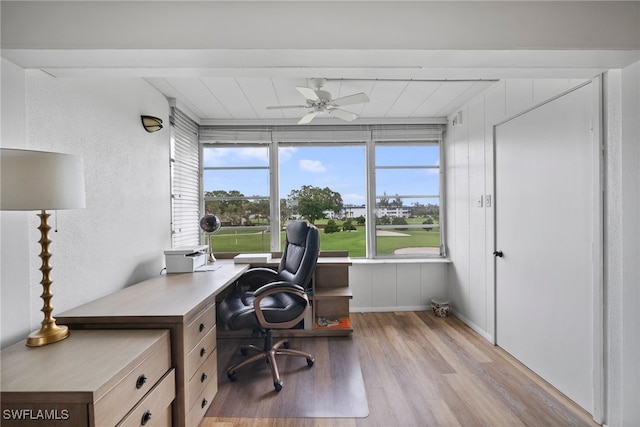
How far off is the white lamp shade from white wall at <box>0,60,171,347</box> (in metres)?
0.33

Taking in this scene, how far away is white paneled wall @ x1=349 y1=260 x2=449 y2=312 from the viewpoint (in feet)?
12.2

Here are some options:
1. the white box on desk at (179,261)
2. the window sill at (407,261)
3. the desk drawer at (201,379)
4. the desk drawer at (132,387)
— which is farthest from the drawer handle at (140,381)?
the window sill at (407,261)

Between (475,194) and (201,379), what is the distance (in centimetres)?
299

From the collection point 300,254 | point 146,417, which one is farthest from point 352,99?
point 146,417

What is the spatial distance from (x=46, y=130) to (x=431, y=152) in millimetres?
3807

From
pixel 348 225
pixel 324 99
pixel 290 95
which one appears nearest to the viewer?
pixel 324 99

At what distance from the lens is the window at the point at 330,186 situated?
149 inches

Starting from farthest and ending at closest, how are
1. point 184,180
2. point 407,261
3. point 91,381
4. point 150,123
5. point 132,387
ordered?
point 407,261, point 184,180, point 150,123, point 132,387, point 91,381

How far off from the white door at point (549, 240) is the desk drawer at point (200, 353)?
2421 mm

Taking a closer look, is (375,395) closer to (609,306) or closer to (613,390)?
(613,390)

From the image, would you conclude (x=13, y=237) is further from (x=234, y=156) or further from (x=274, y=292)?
(x=234, y=156)

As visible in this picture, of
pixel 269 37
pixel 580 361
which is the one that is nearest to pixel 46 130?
pixel 269 37

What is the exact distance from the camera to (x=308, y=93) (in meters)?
2.38

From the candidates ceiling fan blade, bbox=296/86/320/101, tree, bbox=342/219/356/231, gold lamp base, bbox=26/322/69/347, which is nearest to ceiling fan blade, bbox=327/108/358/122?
ceiling fan blade, bbox=296/86/320/101
